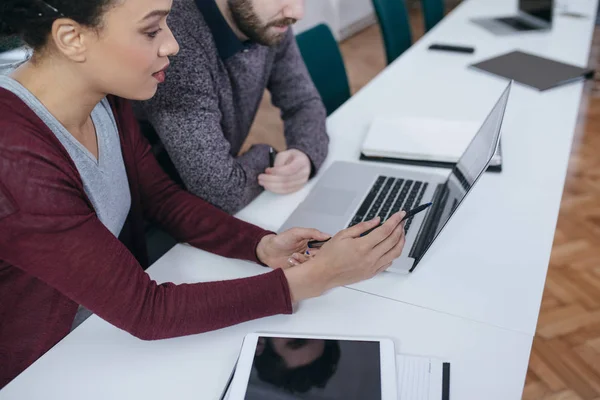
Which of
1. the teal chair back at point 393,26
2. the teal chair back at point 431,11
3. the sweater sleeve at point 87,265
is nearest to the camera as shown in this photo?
the sweater sleeve at point 87,265

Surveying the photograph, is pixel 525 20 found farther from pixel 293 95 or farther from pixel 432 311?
pixel 432 311

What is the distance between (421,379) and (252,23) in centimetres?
84

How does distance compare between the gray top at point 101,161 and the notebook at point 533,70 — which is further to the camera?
the notebook at point 533,70

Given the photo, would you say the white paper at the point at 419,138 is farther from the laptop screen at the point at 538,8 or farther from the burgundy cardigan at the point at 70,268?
the laptop screen at the point at 538,8

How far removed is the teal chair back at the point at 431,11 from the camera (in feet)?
8.88

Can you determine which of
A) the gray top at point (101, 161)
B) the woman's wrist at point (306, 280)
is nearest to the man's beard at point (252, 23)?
the gray top at point (101, 161)

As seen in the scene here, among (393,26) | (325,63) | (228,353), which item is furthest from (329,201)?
(393,26)

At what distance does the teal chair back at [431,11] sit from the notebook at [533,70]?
3.08 ft

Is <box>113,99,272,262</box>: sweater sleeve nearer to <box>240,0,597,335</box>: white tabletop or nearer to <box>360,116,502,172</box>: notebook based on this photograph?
<box>240,0,597,335</box>: white tabletop

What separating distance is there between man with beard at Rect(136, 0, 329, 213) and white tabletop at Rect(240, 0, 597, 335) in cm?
6

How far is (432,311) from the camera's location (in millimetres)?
862

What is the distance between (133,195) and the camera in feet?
3.52

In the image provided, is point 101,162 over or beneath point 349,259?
over

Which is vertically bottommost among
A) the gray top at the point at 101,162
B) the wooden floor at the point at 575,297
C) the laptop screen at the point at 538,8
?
the wooden floor at the point at 575,297
